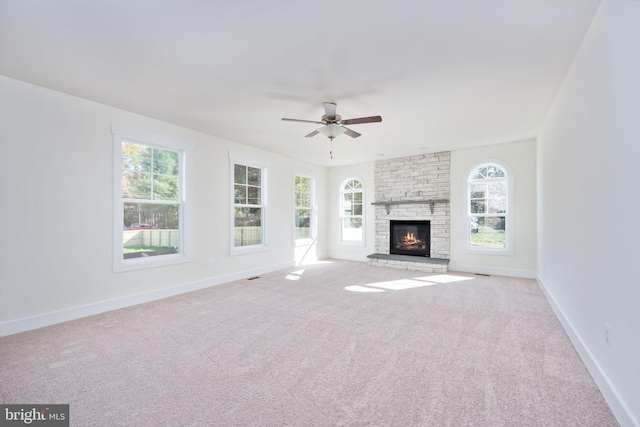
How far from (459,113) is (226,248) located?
4.50 m

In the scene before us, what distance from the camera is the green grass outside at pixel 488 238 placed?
5.98 metres

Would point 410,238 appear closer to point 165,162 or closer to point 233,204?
point 233,204

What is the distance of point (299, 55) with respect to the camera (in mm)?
2631

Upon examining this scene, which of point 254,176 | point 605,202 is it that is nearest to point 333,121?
point 605,202

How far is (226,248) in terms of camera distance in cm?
543

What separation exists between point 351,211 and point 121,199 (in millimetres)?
5556

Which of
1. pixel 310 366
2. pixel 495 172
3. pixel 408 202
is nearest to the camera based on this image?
pixel 310 366

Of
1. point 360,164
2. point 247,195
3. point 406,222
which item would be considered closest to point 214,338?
point 247,195

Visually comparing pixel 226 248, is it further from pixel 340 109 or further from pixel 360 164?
pixel 360 164

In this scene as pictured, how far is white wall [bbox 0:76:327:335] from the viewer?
3068mm

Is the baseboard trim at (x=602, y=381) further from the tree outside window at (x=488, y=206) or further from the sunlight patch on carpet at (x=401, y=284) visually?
the tree outside window at (x=488, y=206)

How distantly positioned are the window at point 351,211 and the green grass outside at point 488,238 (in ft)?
9.07

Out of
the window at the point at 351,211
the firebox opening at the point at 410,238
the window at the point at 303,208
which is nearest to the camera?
the firebox opening at the point at 410,238

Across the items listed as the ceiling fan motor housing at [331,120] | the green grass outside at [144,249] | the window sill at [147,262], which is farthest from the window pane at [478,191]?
the green grass outside at [144,249]
